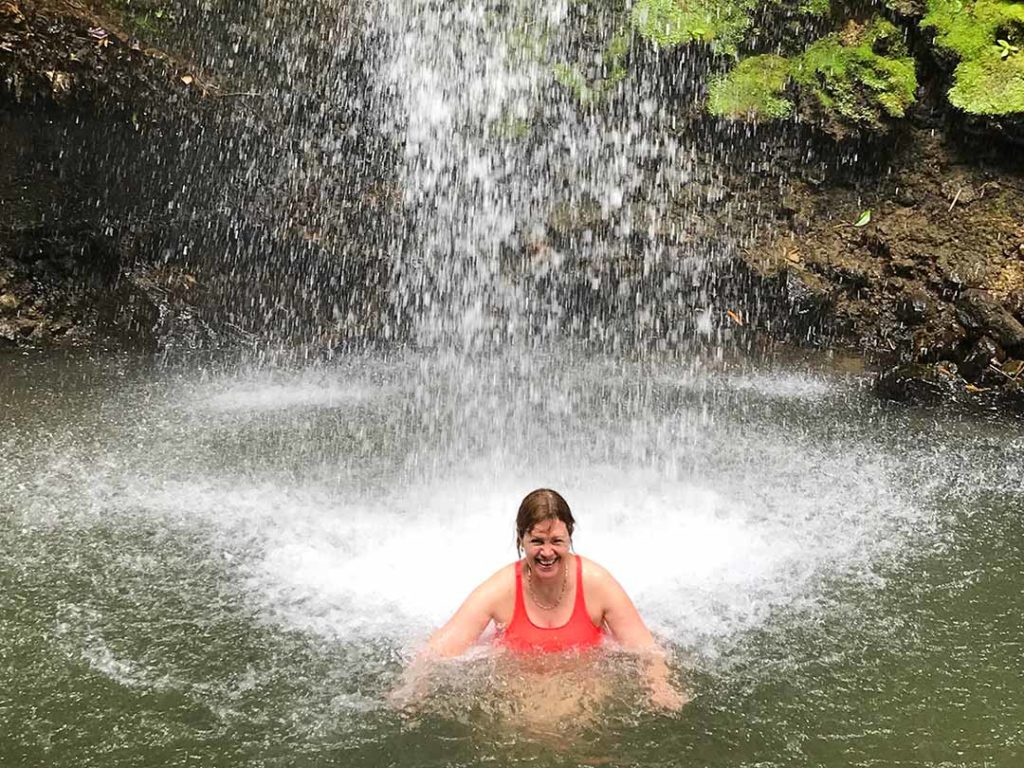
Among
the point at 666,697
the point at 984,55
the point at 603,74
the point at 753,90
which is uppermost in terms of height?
the point at 603,74

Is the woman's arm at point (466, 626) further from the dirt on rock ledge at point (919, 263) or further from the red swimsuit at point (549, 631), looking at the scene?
the dirt on rock ledge at point (919, 263)

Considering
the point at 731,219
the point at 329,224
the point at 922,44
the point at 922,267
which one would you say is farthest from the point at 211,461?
the point at 922,44

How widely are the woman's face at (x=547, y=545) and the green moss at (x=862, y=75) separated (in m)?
7.33

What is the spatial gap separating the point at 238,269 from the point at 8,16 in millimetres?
3087

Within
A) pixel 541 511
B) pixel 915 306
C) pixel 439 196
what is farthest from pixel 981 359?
pixel 541 511

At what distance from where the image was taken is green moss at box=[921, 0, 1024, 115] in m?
8.43

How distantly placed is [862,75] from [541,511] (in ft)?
24.7

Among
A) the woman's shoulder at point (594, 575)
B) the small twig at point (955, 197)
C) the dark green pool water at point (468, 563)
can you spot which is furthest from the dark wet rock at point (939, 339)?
the woman's shoulder at point (594, 575)

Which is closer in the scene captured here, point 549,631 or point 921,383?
point 549,631

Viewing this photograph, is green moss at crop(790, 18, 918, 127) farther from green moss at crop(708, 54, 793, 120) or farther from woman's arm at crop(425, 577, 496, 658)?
woman's arm at crop(425, 577, 496, 658)

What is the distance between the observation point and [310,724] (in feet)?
11.3

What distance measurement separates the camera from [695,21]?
9664mm

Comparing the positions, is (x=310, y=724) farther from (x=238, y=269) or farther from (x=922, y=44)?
(x=922, y=44)

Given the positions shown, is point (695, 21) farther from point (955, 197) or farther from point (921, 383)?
point (921, 383)
